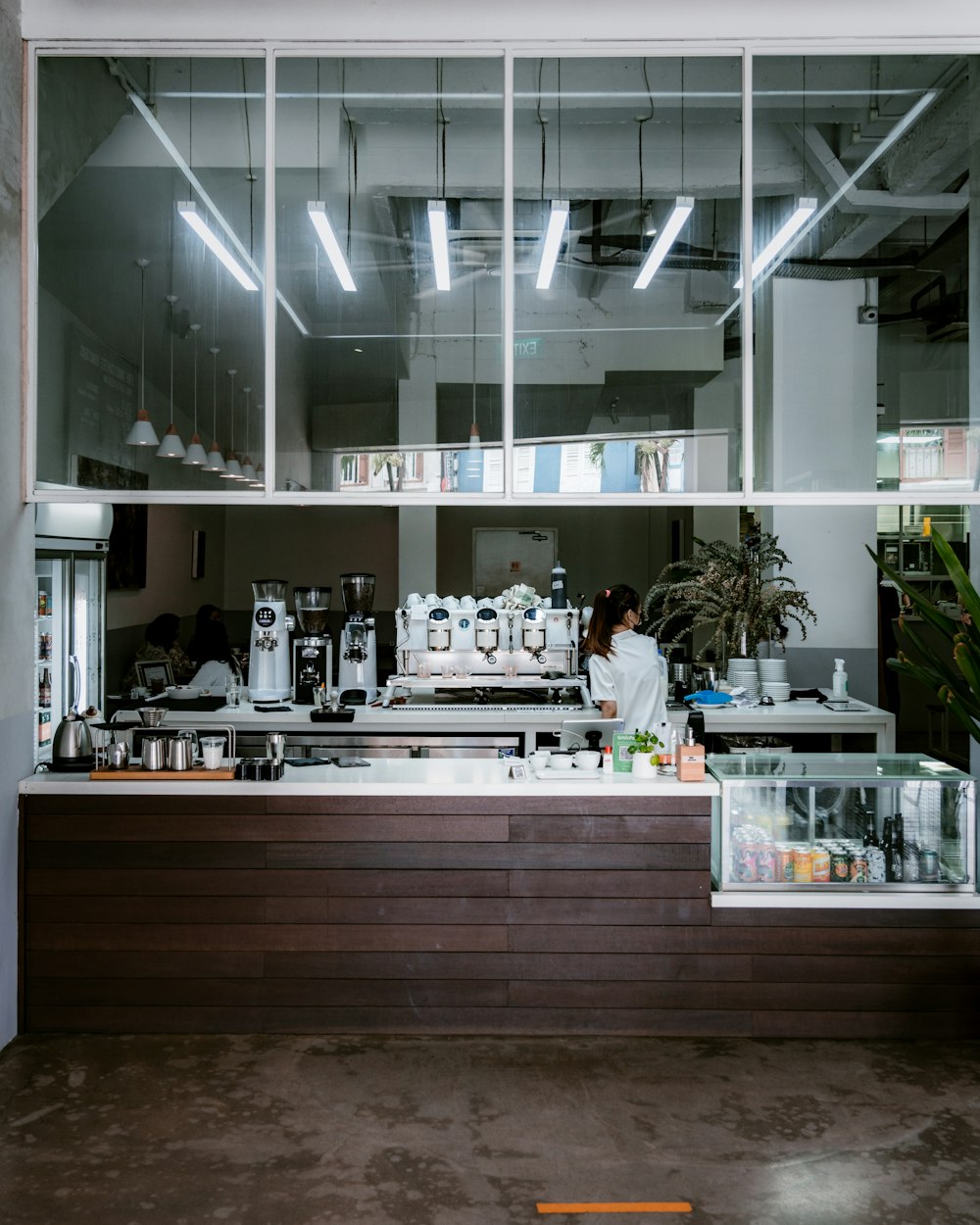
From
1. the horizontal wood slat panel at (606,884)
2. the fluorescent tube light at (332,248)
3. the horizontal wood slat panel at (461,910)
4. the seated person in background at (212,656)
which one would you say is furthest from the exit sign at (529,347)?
the seated person in background at (212,656)

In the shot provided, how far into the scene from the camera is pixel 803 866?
3896 millimetres

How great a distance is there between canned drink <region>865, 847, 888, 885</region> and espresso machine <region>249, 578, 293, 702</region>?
3730 millimetres

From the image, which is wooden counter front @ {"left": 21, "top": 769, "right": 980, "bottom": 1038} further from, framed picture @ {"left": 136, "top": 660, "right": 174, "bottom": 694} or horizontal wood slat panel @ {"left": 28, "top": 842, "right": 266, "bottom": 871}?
framed picture @ {"left": 136, "top": 660, "right": 174, "bottom": 694}

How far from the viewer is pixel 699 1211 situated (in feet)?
9.06

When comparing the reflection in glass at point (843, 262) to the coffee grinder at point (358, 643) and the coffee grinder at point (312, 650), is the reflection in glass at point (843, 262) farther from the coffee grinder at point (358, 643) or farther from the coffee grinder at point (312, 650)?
the coffee grinder at point (312, 650)

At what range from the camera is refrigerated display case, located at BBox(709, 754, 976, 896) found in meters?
3.87

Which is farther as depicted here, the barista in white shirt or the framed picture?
the framed picture

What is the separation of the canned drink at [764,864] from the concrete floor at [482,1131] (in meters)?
0.62

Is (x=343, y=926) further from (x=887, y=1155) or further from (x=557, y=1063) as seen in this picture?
(x=887, y=1155)

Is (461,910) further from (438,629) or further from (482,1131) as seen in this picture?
(438,629)

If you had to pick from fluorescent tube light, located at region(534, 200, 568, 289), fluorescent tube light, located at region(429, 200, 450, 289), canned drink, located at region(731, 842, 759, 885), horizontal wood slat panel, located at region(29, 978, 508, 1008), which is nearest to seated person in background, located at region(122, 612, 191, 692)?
horizontal wood slat panel, located at region(29, 978, 508, 1008)

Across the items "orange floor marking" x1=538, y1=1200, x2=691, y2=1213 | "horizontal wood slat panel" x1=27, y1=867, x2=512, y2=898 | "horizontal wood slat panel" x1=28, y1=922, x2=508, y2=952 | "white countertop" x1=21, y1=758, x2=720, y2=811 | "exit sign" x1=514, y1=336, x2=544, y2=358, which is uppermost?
"exit sign" x1=514, y1=336, x2=544, y2=358

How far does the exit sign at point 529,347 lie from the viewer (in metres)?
4.12

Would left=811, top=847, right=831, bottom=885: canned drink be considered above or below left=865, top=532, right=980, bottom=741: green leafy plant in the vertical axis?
below
